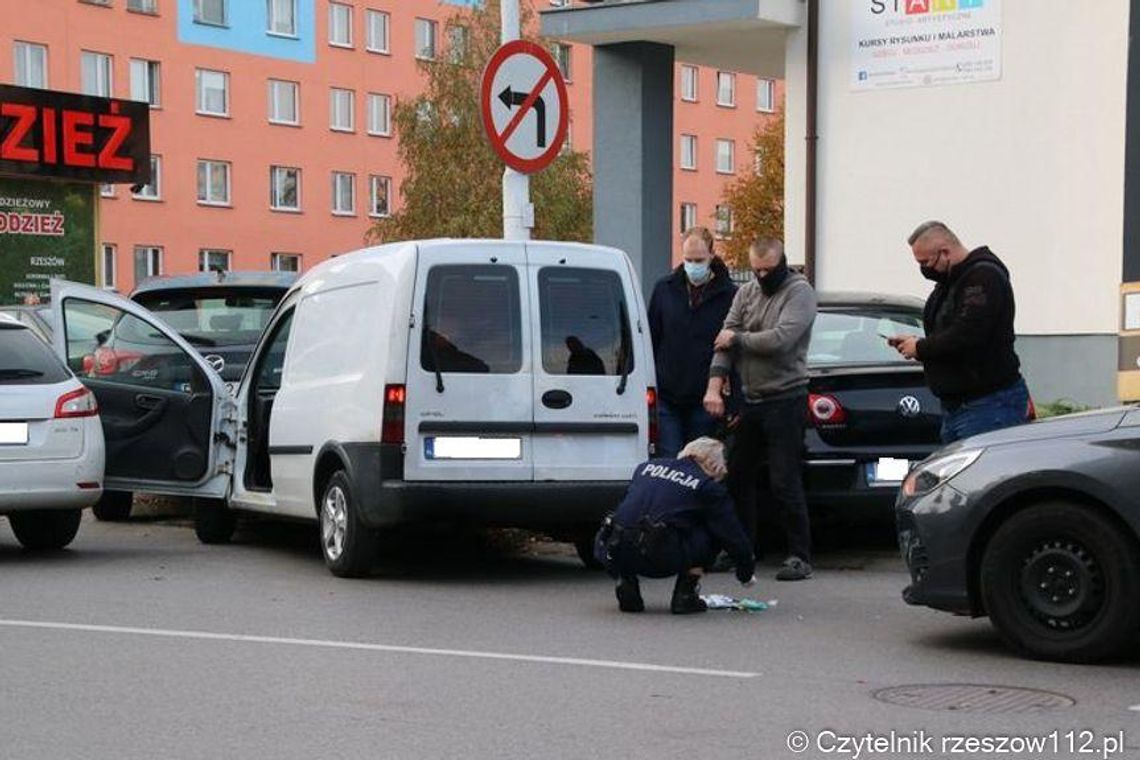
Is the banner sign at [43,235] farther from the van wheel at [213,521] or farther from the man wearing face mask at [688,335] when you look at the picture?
the man wearing face mask at [688,335]

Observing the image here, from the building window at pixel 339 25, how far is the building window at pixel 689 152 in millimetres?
19255

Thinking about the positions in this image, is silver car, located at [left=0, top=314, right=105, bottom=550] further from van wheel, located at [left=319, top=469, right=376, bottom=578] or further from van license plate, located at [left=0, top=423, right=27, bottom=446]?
van wheel, located at [left=319, top=469, right=376, bottom=578]

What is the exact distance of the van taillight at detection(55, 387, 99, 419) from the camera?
12.9 metres

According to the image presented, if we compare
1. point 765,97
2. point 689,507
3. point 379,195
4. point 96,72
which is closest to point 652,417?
point 689,507

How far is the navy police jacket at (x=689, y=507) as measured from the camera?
10375mm

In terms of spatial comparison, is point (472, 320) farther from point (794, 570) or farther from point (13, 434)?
point (13, 434)

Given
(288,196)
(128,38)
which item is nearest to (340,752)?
(128,38)

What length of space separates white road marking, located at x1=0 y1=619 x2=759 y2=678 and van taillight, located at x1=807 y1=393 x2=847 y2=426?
3676 millimetres

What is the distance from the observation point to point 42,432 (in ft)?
42.0

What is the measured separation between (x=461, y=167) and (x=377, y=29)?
41.9 feet

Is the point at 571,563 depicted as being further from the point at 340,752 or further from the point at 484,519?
the point at 340,752

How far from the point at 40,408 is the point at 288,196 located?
187 ft

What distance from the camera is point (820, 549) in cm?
1327

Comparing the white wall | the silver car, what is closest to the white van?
the silver car
